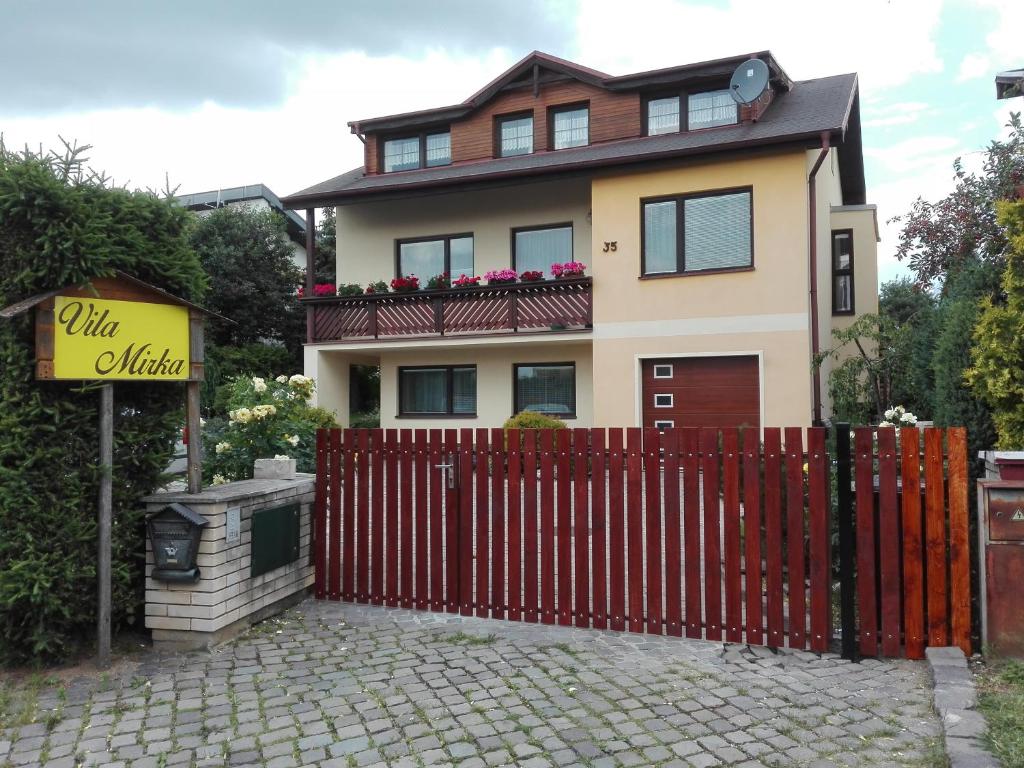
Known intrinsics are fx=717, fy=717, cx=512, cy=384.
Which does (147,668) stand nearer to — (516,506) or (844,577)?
(516,506)

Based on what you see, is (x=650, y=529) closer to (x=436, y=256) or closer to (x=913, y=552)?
(x=913, y=552)

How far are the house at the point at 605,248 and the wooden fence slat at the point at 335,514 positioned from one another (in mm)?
8912

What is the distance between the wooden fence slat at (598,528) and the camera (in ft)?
16.5

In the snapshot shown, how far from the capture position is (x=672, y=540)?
4.86m

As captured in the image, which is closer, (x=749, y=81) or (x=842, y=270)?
(x=749, y=81)

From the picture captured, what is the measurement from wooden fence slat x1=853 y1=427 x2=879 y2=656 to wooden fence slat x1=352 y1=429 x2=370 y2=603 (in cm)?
355

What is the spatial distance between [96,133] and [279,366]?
18713mm

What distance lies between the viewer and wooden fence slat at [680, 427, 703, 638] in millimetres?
4797

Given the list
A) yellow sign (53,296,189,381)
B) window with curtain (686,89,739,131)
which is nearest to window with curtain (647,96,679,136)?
window with curtain (686,89,739,131)

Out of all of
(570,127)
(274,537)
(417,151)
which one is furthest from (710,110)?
(274,537)

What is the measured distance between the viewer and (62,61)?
29.7 feet

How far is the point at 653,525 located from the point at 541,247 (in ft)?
40.1

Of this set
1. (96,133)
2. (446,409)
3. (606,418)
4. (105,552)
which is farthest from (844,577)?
(446,409)

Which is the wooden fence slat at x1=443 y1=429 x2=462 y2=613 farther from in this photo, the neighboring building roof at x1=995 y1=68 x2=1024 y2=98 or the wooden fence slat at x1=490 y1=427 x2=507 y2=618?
the neighboring building roof at x1=995 y1=68 x2=1024 y2=98
